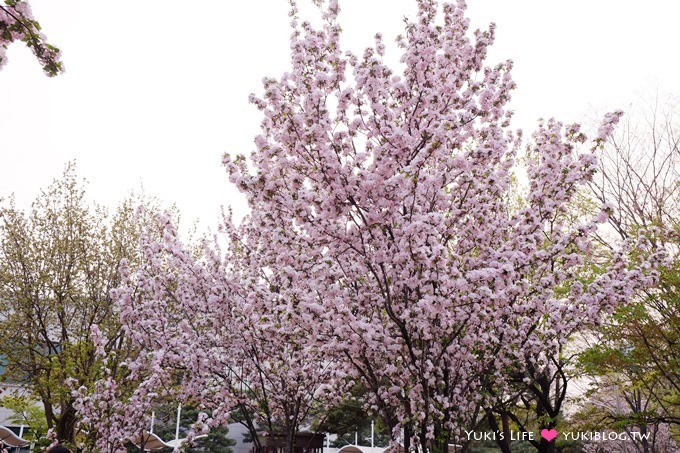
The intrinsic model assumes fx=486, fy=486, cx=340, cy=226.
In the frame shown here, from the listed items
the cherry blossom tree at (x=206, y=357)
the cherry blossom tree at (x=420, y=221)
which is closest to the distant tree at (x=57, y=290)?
the cherry blossom tree at (x=206, y=357)

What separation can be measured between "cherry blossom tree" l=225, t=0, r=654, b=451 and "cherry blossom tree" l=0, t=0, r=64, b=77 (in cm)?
291

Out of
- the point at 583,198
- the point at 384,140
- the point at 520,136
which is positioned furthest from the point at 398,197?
the point at 583,198

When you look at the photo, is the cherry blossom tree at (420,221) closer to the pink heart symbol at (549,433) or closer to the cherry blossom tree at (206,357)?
the cherry blossom tree at (206,357)

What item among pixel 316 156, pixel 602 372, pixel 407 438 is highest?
pixel 316 156

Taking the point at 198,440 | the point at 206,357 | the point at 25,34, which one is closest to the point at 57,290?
the point at 206,357

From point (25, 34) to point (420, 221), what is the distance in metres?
4.46

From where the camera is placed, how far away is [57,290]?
16.1 metres

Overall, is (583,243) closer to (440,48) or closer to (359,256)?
(359,256)

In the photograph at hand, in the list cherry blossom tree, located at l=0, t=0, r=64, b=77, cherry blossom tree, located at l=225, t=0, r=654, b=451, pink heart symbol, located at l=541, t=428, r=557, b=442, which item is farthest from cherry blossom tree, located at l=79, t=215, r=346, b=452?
pink heart symbol, located at l=541, t=428, r=557, b=442

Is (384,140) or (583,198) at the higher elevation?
(583,198)

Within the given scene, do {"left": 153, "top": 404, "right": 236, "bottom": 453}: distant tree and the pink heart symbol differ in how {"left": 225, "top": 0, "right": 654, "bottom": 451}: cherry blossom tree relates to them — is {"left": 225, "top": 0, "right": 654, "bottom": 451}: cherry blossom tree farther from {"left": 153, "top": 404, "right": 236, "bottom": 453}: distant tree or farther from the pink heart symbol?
{"left": 153, "top": 404, "right": 236, "bottom": 453}: distant tree

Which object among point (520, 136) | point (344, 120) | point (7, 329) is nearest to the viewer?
point (344, 120)

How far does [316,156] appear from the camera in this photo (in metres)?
7.24

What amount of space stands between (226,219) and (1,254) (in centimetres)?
1004
